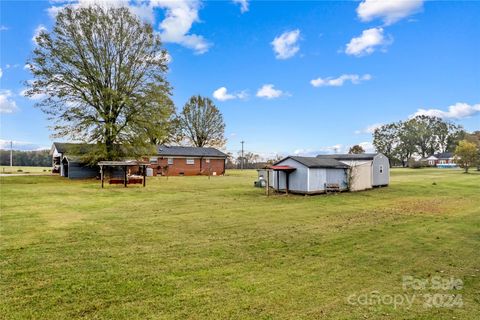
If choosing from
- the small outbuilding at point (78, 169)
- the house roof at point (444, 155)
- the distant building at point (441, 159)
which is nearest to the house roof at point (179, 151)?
the small outbuilding at point (78, 169)

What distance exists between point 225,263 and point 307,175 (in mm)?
14562

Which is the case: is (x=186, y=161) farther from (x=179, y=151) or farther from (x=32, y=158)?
(x=32, y=158)

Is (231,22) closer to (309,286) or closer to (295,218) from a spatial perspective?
(295,218)

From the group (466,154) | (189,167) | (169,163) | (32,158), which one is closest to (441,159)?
(466,154)

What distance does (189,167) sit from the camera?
4266 centimetres

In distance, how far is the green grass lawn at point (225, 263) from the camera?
4551 mm

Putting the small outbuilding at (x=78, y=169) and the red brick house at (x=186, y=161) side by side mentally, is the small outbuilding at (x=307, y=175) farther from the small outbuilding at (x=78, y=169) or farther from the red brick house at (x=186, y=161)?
the red brick house at (x=186, y=161)

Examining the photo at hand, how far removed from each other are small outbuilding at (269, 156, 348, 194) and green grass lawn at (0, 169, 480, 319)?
7.67 m

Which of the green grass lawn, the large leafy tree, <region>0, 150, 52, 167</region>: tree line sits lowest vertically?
the green grass lawn

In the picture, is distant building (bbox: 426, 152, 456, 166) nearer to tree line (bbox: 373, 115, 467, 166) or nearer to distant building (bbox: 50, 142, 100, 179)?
tree line (bbox: 373, 115, 467, 166)

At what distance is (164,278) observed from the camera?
5.62m

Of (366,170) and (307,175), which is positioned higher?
(366,170)

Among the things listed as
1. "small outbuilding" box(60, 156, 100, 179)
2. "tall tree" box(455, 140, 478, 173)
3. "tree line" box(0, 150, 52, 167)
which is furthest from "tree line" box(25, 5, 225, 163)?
"tree line" box(0, 150, 52, 167)

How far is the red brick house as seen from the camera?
4050 centimetres
